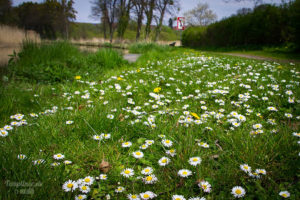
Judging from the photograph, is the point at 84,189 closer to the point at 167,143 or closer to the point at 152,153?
the point at 152,153

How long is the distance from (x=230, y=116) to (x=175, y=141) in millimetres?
928

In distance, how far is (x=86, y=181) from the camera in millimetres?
1245

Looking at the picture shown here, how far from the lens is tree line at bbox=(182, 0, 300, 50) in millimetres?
9477

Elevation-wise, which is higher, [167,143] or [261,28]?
[261,28]

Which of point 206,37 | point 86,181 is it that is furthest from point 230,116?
point 206,37

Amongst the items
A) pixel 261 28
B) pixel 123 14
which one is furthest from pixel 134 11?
pixel 261 28

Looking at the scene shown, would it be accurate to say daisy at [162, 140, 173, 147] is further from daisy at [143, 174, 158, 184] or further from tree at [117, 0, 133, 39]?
tree at [117, 0, 133, 39]

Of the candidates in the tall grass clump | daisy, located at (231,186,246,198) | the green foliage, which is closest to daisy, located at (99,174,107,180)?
daisy, located at (231,186,246,198)

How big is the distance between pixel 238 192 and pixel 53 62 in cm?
496

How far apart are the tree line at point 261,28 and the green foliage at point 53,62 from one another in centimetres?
895

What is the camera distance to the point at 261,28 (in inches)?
509

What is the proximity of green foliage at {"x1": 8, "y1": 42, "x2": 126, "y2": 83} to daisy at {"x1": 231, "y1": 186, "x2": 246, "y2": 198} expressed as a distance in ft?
12.9

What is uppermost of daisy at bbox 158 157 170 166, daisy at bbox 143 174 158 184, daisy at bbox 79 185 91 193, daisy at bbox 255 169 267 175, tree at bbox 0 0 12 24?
tree at bbox 0 0 12 24

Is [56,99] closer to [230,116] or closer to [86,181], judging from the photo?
[86,181]
